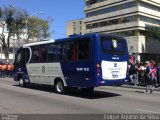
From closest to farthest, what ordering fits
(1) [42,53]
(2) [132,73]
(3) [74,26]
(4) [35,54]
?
(1) [42,53]
(4) [35,54]
(2) [132,73]
(3) [74,26]

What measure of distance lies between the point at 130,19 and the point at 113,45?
56016 millimetres

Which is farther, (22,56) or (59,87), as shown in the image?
(22,56)

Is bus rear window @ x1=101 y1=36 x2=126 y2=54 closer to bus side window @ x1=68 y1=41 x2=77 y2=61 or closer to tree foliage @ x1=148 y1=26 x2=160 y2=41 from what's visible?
bus side window @ x1=68 y1=41 x2=77 y2=61

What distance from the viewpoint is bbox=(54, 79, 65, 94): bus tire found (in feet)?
56.1

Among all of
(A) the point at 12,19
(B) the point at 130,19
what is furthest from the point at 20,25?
(B) the point at 130,19

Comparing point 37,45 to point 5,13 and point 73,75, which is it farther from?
point 5,13

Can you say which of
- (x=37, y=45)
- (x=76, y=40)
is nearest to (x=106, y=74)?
(x=76, y=40)

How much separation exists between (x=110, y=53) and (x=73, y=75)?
2079mm

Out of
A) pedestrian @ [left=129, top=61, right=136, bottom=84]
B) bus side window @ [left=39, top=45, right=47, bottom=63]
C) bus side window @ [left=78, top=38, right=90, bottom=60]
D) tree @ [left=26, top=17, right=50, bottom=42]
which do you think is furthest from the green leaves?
bus side window @ [left=78, top=38, right=90, bottom=60]

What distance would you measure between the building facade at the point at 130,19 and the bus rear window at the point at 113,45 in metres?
52.4

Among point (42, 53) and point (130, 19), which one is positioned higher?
point (130, 19)

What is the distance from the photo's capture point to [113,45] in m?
15.6

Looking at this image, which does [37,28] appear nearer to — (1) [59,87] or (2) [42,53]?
(2) [42,53]

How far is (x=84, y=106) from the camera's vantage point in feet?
41.6
